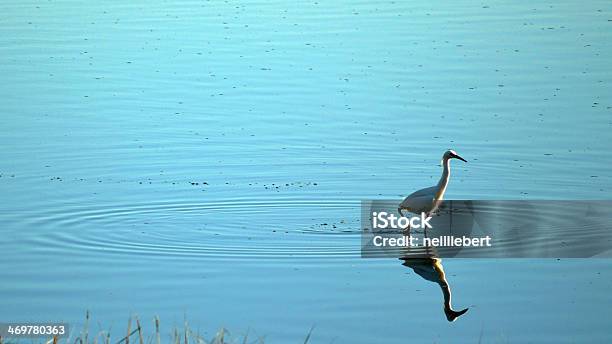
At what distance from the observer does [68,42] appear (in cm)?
2088

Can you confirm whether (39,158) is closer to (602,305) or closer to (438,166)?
(438,166)

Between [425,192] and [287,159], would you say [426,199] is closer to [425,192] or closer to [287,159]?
[425,192]

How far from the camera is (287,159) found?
43.6 feet

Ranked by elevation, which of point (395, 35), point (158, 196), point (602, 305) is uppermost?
point (395, 35)

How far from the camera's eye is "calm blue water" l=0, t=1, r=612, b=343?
9.09 meters

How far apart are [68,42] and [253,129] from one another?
7213mm

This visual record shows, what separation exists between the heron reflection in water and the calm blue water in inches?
3.1

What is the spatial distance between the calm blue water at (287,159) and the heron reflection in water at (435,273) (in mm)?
77

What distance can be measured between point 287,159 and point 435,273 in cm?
362

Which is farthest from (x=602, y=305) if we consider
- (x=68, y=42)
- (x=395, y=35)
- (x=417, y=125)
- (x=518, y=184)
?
(x=68, y=42)

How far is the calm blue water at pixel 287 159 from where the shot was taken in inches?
358

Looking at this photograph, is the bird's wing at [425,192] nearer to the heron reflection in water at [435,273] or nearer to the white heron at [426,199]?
the white heron at [426,199]

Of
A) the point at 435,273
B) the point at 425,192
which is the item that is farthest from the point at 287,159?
the point at 435,273

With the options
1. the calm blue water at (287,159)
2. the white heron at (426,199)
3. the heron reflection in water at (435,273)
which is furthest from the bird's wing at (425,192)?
the heron reflection in water at (435,273)
